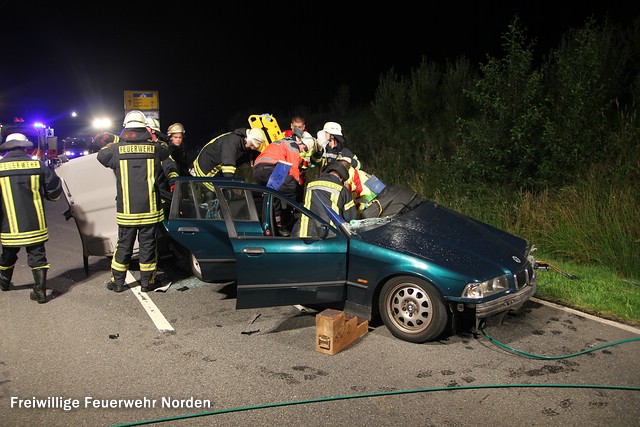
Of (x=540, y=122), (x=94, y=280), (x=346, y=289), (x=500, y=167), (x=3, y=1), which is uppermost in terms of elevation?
(x=3, y=1)

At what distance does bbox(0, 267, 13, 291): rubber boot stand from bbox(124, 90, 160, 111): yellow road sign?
1230 cm

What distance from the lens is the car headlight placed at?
4651 millimetres

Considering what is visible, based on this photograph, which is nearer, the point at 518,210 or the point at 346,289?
the point at 346,289

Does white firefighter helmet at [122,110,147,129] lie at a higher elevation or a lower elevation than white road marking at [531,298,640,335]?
higher

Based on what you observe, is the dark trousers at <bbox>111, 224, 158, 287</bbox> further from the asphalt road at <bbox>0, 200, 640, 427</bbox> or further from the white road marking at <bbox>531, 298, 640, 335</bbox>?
the white road marking at <bbox>531, 298, 640, 335</bbox>

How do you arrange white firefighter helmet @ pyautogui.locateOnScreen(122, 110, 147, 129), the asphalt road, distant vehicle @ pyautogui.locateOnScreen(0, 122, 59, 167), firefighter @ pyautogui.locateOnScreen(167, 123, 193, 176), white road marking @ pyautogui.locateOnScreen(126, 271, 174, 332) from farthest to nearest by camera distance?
1. distant vehicle @ pyautogui.locateOnScreen(0, 122, 59, 167)
2. firefighter @ pyautogui.locateOnScreen(167, 123, 193, 176)
3. white firefighter helmet @ pyautogui.locateOnScreen(122, 110, 147, 129)
4. white road marking @ pyautogui.locateOnScreen(126, 271, 174, 332)
5. the asphalt road

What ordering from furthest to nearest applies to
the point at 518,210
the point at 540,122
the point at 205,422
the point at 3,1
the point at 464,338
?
1. the point at 3,1
2. the point at 540,122
3. the point at 518,210
4. the point at 464,338
5. the point at 205,422

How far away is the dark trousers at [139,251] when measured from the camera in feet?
21.5

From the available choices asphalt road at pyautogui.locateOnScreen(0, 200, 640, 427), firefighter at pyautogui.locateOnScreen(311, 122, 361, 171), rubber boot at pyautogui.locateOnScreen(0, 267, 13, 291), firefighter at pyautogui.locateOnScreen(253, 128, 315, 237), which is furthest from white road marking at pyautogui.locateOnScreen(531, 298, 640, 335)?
rubber boot at pyautogui.locateOnScreen(0, 267, 13, 291)

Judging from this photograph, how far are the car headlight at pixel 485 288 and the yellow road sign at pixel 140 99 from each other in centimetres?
1558

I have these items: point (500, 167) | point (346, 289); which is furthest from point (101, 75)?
point (346, 289)

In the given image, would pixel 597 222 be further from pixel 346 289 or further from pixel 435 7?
pixel 435 7

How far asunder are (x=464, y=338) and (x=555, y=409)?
1.36m

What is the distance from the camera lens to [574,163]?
907 centimetres
